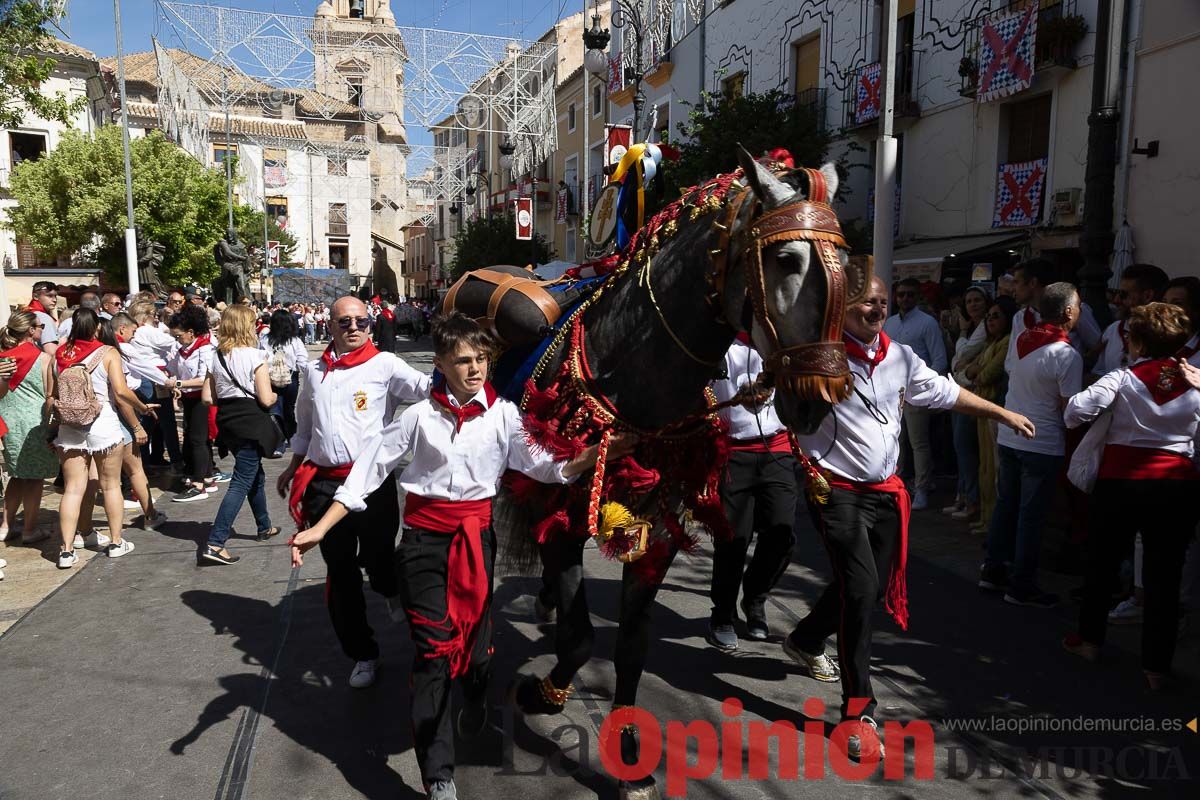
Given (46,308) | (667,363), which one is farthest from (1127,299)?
(46,308)

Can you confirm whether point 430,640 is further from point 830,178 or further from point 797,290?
point 830,178

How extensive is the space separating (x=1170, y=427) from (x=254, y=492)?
625 cm

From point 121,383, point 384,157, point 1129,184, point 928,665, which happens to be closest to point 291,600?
point 121,383

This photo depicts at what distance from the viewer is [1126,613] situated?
16.4 ft

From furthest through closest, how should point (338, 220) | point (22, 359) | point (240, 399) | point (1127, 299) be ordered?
1. point (338, 220)
2. point (240, 399)
3. point (22, 359)
4. point (1127, 299)

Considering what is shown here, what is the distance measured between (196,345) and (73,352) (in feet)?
6.87

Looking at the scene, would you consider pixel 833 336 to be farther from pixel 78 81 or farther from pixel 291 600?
pixel 78 81

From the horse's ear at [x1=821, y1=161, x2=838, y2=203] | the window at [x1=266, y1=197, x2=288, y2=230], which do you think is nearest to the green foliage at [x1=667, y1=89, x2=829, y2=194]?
the horse's ear at [x1=821, y1=161, x2=838, y2=203]

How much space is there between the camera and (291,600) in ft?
17.5

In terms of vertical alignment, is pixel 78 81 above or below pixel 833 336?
above

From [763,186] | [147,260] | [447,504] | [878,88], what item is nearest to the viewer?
[763,186]

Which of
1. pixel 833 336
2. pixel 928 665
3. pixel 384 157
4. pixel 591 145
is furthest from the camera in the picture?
pixel 384 157

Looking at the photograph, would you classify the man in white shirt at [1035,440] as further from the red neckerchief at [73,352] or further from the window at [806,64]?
the window at [806,64]

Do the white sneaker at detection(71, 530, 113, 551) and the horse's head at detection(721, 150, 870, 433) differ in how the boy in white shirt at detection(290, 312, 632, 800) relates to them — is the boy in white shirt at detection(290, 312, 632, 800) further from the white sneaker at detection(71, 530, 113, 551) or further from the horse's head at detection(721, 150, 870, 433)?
the white sneaker at detection(71, 530, 113, 551)
